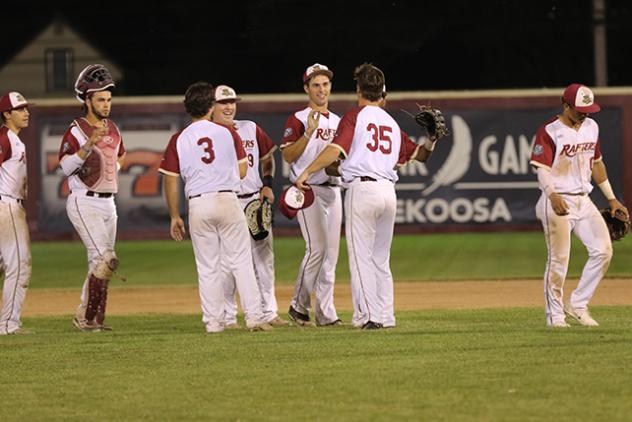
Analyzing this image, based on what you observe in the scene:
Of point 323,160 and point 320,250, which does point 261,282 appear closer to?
point 320,250

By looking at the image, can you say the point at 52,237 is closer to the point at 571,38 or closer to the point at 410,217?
the point at 410,217

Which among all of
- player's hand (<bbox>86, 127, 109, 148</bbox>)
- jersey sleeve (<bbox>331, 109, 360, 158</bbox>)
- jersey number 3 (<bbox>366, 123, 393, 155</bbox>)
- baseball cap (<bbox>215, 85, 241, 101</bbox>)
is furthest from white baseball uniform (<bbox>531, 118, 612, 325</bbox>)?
player's hand (<bbox>86, 127, 109, 148</bbox>)

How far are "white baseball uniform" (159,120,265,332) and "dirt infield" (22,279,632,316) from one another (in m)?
2.76

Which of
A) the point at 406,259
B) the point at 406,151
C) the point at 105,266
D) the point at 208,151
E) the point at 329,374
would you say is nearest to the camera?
the point at 329,374

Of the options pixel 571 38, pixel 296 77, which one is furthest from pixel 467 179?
pixel 296 77

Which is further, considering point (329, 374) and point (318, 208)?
point (318, 208)

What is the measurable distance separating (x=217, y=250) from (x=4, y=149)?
2014 millimetres

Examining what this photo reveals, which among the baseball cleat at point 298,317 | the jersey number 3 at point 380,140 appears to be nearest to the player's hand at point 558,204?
the jersey number 3 at point 380,140

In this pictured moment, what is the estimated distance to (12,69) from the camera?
199ft

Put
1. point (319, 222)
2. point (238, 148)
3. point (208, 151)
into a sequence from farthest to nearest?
point (319, 222) → point (238, 148) → point (208, 151)

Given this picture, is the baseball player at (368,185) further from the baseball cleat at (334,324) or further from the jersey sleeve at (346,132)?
the baseball cleat at (334,324)

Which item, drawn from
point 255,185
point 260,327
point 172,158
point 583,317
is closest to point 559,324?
point 583,317

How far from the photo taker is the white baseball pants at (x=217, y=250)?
10602 mm

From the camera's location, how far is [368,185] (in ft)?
34.3
